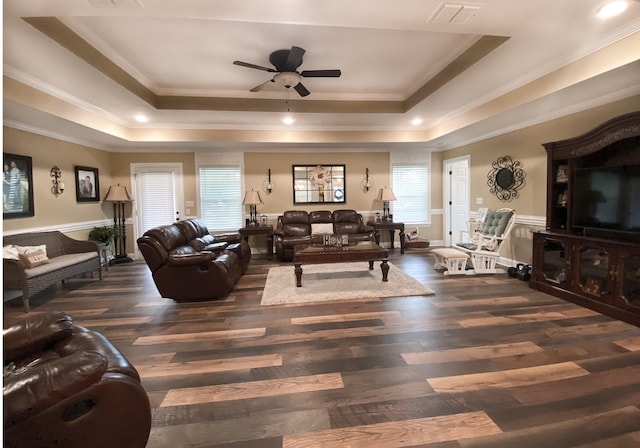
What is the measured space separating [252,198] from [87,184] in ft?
9.91

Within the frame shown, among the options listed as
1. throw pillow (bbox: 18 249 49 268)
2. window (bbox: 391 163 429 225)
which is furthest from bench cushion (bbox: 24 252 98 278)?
window (bbox: 391 163 429 225)

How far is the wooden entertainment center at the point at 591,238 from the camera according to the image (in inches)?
126

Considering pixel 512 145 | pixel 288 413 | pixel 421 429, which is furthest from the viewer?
pixel 512 145

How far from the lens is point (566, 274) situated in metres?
3.82

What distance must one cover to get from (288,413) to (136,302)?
9.67 feet

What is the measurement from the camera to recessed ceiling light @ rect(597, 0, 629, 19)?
8.45 feet

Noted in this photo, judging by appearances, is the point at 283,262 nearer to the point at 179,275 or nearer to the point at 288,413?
the point at 179,275

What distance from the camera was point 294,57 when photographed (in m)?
3.51

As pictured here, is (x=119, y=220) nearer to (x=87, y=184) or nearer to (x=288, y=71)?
(x=87, y=184)

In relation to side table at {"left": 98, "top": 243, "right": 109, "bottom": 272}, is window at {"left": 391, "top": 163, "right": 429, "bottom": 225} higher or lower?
higher

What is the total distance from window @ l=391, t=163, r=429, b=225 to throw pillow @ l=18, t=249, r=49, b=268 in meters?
6.42

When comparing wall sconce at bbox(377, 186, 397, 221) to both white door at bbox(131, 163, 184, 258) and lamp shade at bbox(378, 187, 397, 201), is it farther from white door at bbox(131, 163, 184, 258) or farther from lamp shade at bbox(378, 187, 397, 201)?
white door at bbox(131, 163, 184, 258)

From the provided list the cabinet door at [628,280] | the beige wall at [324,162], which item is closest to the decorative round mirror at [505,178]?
the beige wall at [324,162]

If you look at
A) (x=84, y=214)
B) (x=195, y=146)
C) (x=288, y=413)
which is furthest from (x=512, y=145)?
(x=84, y=214)
